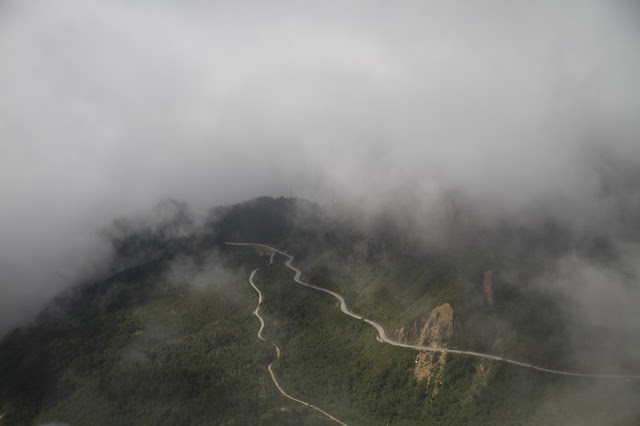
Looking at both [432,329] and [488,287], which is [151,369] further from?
[488,287]

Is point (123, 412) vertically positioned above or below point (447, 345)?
below

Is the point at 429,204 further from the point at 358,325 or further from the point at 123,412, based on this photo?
the point at 123,412

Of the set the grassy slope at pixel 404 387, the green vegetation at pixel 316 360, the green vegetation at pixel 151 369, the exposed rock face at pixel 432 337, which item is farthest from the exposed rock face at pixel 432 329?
the green vegetation at pixel 151 369

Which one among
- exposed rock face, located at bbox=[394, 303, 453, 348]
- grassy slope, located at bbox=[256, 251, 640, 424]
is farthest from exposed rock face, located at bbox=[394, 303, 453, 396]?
grassy slope, located at bbox=[256, 251, 640, 424]

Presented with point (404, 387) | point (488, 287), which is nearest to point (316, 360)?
point (404, 387)

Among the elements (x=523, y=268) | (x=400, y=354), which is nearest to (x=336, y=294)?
(x=400, y=354)

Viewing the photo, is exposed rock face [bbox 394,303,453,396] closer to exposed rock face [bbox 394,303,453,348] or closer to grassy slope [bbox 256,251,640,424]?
exposed rock face [bbox 394,303,453,348]
